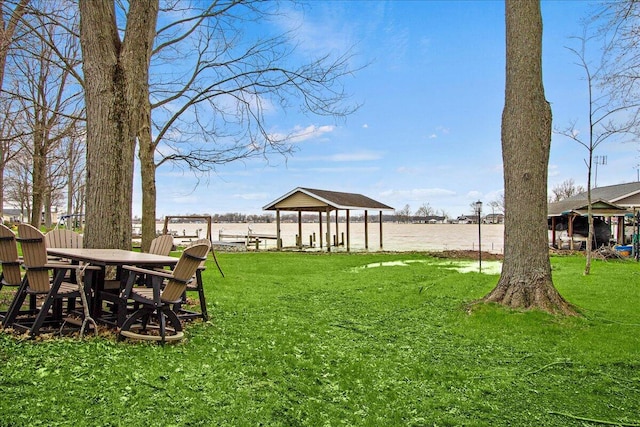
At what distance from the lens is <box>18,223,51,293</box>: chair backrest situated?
13.7 feet

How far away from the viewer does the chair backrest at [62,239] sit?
6.38 metres

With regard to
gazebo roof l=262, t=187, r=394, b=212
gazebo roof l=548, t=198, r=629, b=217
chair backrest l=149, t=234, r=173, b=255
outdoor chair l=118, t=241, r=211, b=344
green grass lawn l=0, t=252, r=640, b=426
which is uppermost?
gazebo roof l=262, t=187, r=394, b=212

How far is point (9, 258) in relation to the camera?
15.0 ft

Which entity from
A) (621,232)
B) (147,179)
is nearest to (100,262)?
(147,179)

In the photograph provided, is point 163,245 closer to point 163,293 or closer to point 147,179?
point 163,293

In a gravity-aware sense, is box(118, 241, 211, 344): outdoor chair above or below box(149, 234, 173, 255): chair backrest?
below

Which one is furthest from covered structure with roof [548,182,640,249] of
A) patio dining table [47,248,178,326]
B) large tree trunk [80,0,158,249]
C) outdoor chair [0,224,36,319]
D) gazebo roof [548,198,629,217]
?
outdoor chair [0,224,36,319]

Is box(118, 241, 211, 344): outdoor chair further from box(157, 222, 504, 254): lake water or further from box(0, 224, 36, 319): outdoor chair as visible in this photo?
box(157, 222, 504, 254): lake water

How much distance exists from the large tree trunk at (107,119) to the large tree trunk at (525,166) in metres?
Result: 5.34

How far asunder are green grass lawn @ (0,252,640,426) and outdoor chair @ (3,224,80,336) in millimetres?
301

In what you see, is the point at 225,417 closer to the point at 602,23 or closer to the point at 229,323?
the point at 229,323

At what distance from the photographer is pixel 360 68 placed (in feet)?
28.7

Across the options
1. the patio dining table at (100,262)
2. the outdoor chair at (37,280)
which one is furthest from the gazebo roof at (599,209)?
the outdoor chair at (37,280)

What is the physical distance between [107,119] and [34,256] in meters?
1.92
